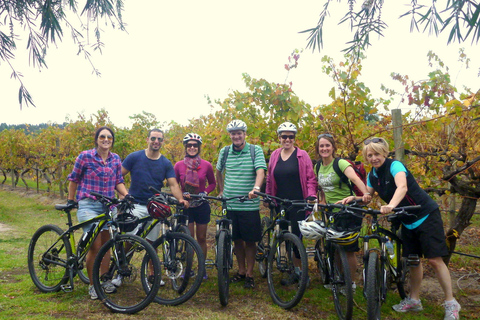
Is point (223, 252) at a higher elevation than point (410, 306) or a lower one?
higher

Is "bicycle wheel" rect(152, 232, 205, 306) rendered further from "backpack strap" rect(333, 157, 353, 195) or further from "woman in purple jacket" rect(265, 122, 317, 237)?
"backpack strap" rect(333, 157, 353, 195)

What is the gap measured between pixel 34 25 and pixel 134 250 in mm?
2084

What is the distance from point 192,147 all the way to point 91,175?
125 centimetres

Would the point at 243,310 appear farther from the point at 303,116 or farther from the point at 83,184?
the point at 303,116

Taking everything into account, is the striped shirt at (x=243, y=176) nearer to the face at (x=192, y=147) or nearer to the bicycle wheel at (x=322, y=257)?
the face at (x=192, y=147)

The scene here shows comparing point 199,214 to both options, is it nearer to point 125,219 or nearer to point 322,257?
point 125,219

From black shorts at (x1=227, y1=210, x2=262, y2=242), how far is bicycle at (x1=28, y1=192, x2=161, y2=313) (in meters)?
1.12

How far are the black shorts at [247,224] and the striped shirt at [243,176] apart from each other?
6cm

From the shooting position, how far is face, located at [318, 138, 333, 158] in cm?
392

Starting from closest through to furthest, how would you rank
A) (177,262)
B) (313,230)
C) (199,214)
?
(313,230) → (177,262) → (199,214)

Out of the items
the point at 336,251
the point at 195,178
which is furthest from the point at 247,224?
the point at 336,251

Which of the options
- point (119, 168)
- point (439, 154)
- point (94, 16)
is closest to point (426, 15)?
point (94, 16)

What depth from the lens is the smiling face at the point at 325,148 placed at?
3.92 metres

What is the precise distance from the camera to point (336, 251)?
3.44m
